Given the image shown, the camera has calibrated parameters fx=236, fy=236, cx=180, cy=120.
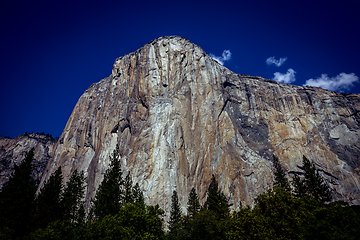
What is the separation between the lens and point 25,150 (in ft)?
321

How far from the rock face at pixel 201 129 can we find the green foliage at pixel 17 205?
2492cm

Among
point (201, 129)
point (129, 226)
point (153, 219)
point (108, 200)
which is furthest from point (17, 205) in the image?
point (201, 129)

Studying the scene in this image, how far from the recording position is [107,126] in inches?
2795

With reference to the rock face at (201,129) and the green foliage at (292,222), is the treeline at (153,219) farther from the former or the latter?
the rock face at (201,129)

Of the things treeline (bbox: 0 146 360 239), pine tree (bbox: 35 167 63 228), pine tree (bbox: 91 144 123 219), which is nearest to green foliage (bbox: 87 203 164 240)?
treeline (bbox: 0 146 360 239)

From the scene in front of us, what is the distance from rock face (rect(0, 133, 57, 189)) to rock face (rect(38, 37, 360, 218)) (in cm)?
2273

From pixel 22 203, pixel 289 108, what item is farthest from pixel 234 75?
pixel 22 203

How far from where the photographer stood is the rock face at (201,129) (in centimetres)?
5697

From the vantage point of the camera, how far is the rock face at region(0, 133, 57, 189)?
300 feet

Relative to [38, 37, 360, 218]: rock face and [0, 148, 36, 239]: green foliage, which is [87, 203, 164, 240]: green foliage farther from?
[38, 37, 360, 218]: rock face

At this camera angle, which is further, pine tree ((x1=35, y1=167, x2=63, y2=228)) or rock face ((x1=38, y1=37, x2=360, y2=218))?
rock face ((x1=38, y1=37, x2=360, y2=218))

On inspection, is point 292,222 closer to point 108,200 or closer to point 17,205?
point 108,200

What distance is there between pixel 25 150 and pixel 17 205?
3147 inches

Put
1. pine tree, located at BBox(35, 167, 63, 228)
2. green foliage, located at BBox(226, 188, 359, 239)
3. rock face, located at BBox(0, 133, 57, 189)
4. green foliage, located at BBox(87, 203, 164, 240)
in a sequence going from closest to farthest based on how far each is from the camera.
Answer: green foliage, located at BBox(226, 188, 359, 239)
green foliage, located at BBox(87, 203, 164, 240)
pine tree, located at BBox(35, 167, 63, 228)
rock face, located at BBox(0, 133, 57, 189)
